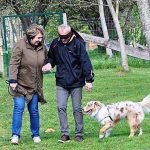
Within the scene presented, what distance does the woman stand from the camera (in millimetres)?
8781

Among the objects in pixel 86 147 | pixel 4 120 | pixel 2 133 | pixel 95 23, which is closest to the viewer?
pixel 86 147

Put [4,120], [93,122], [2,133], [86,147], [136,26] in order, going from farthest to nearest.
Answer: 1. [136,26]
2. [4,120]
3. [93,122]
4. [2,133]
5. [86,147]

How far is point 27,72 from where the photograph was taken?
29.2 feet

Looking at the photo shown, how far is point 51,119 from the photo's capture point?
11.5 meters

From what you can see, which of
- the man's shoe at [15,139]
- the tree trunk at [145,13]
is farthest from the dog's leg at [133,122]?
the man's shoe at [15,139]

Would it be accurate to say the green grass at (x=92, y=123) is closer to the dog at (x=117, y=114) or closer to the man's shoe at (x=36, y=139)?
the man's shoe at (x=36, y=139)

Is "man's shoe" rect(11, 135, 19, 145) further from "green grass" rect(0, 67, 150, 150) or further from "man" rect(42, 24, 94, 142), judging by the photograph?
"man" rect(42, 24, 94, 142)

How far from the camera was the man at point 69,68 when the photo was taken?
347 inches

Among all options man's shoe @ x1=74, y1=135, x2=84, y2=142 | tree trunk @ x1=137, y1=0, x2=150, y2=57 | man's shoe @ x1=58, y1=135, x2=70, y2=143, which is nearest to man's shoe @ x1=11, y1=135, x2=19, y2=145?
man's shoe @ x1=58, y1=135, x2=70, y2=143

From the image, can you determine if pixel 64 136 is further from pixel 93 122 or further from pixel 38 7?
pixel 38 7

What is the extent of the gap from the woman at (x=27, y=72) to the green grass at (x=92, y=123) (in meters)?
0.59

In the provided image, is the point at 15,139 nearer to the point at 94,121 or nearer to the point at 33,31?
the point at 33,31

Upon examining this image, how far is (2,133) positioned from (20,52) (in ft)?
6.50

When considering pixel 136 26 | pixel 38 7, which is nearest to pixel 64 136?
pixel 136 26
